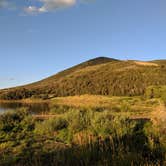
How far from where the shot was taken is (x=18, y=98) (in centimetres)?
6450

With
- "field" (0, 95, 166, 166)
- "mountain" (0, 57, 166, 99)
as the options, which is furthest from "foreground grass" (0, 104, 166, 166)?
"mountain" (0, 57, 166, 99)

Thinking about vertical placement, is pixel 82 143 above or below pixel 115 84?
below

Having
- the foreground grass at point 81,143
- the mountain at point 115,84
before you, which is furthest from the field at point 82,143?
the mountain at point 115,84

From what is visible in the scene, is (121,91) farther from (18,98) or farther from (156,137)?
(156,137)

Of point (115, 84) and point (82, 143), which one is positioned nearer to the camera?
point (82, 143)

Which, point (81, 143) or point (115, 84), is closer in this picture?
point (81, 143)

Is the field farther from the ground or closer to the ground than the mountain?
closer to the ground

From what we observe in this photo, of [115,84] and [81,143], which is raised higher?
[115,84]

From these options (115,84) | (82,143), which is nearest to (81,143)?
(82,143)

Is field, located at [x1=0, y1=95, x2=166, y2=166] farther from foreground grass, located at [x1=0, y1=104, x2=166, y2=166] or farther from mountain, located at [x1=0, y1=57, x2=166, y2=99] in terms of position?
mountain, located at [x1=0, y1=57, x2=166, y2=99]

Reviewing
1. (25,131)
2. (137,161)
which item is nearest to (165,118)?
(137,161)

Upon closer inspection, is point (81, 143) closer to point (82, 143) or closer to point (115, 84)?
point (82, 143)

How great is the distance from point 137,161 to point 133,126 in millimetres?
4200

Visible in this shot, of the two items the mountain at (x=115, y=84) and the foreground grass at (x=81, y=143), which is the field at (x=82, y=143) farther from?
the mountain at (x=115, y=84)
